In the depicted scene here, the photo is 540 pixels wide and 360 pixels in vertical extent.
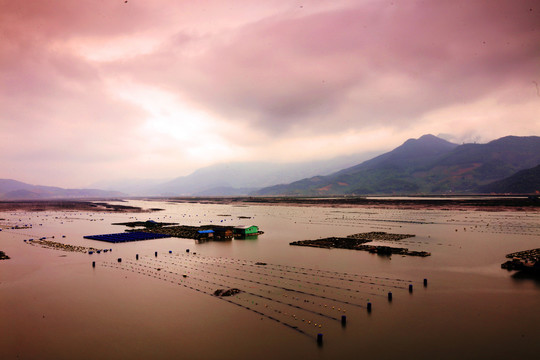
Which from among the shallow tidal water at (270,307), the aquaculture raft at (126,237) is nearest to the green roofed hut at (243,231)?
the aquaculture raft at (126,237)

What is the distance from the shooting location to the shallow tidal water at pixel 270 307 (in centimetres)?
Result: 2053

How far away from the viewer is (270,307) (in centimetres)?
2659

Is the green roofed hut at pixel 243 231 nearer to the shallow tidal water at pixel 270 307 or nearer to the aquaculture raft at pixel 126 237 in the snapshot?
the aquaculture raft at pixel 126 237

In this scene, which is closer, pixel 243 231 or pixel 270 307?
pixel 270 307

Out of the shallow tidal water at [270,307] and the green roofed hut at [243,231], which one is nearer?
the shallow tidal water at [270,307]

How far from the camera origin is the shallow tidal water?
20.5 meters

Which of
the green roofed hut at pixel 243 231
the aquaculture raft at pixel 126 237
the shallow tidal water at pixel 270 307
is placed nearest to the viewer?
the shallow tidal water at pixel 270 307

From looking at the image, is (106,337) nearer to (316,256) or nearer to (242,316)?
(242,316)

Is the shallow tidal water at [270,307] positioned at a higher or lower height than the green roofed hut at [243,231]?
lower

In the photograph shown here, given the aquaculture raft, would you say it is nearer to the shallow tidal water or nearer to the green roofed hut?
the shallow tidal water

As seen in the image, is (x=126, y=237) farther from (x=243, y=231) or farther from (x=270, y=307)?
(x=270, y=307)

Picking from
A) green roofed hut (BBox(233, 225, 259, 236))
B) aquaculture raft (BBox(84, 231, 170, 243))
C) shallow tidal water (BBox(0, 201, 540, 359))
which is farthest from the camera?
green roofed hut (BBox(233, 225, 259, 236))

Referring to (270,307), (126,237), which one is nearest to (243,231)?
(126,237)

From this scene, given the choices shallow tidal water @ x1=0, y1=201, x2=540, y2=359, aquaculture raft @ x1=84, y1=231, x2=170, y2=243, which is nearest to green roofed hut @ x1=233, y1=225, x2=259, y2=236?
aquaculture raft @ x1=84, y1=231, x2=170, y2=243
